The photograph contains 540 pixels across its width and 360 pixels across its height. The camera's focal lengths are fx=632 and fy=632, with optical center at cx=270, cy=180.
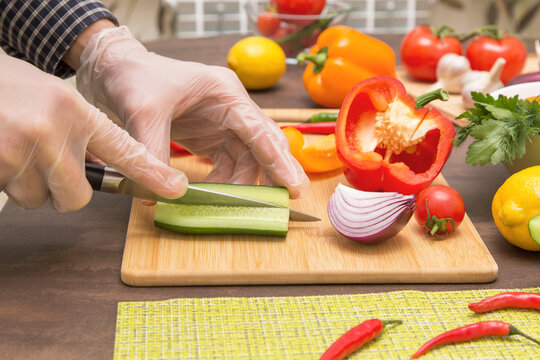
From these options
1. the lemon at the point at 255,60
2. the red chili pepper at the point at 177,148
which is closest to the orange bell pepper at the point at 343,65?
the lemon at the point at 255,60

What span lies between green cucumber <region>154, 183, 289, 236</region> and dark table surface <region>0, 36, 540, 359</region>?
13cm

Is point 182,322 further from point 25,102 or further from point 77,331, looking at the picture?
point 25,102

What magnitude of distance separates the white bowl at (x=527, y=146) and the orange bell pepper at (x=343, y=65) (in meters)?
0.57

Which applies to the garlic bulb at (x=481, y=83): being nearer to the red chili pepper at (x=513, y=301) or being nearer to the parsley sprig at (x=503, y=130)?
the parsley sprig at (x=503, y=130)

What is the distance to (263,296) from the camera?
126 cm

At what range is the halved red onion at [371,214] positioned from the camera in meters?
1.34

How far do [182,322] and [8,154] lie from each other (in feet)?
1.44

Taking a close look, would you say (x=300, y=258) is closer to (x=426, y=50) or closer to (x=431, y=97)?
(x=431, y=97)

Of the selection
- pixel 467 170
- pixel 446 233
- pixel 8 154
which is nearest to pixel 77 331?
pixel 8 154

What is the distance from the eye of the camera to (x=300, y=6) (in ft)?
8.32

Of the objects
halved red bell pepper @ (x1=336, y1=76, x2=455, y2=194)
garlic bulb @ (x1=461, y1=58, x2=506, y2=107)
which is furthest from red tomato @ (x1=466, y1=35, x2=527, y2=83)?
halved red bell pepper @ (x1=336, y1=76, x2=455, y2=194)

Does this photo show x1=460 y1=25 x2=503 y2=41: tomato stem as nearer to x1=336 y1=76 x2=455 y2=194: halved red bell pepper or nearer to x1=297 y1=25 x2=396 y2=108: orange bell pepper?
x1=297 y1=25 x2=396 y2=108: orange bell pepper

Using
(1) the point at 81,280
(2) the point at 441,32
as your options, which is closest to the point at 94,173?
(1) the point at 81,280

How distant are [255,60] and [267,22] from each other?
0.38 m
